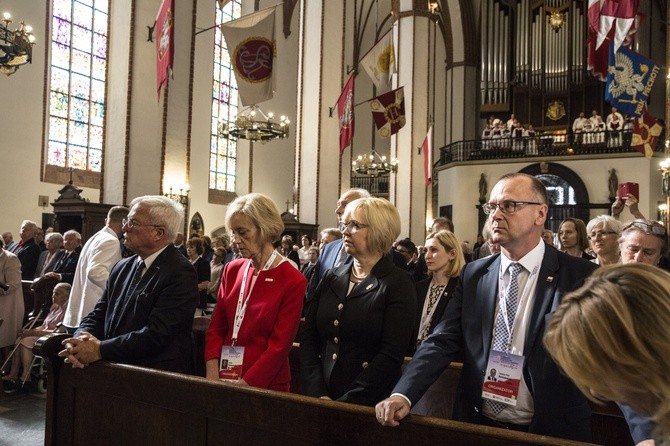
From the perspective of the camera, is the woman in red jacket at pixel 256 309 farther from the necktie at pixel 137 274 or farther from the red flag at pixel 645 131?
the red flag at pixel 645 131

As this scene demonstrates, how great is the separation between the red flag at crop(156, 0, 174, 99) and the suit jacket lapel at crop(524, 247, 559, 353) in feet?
24.2

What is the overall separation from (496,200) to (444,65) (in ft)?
78.3

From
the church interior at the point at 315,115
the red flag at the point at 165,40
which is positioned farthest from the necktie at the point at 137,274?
the church interior at the point at 315,115

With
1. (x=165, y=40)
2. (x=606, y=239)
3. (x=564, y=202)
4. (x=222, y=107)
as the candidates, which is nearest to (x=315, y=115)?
(x=165, y=40)

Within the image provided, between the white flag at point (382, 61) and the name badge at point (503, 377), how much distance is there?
9.70 metres

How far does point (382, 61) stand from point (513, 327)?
9930 millimetres

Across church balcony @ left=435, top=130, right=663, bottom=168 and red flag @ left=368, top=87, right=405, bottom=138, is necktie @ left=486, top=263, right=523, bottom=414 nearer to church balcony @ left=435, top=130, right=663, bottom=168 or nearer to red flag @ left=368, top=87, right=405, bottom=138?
red flag @ left=368, top=87, right=405, bottom=138

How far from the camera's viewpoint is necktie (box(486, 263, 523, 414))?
7.24 ft

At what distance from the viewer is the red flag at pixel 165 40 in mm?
8555

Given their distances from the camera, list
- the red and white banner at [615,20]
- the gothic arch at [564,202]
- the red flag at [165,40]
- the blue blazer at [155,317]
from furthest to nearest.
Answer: the gothic arch at [564,202], the red flag at [165,40], the red and white banner at [615,20], the blue blazer at [155,317]

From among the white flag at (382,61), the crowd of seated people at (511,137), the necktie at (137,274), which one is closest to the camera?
the necktie at (137,274)

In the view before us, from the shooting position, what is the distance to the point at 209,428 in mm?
2301

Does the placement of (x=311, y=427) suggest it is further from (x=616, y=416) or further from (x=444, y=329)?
(x=616, y=416)

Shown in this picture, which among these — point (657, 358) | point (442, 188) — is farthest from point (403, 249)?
point (442, 188)
